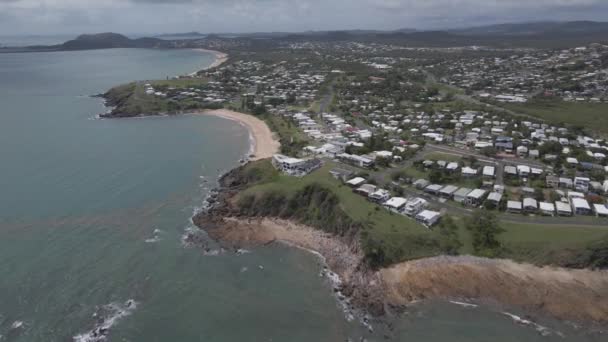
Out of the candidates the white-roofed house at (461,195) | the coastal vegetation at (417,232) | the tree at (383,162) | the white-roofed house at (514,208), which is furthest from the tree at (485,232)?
the tree at (383,162)

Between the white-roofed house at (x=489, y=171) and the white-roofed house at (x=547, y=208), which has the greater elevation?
the white-roofed house at (x=489, y=171)

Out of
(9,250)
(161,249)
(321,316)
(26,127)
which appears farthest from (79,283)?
(26,127)

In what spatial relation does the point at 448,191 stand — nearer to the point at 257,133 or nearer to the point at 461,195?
the point at 461,195

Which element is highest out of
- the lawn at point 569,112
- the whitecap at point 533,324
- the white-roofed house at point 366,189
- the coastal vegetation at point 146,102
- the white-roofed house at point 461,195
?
the coastal vegetation at point 146,102

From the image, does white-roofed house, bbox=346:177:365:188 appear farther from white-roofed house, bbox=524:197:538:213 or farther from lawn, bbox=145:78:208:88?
lawn, bbox=145:78:208:88

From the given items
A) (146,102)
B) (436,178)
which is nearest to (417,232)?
(436,178)

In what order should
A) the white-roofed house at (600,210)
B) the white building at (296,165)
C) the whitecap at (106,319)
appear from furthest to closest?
1. the white building at (296,165)
2. the white-roofed house at (600,210)
3. the whitecap at (106,319)

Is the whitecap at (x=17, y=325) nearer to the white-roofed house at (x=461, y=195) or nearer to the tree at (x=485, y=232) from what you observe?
the tree at (x=485, y=232)
